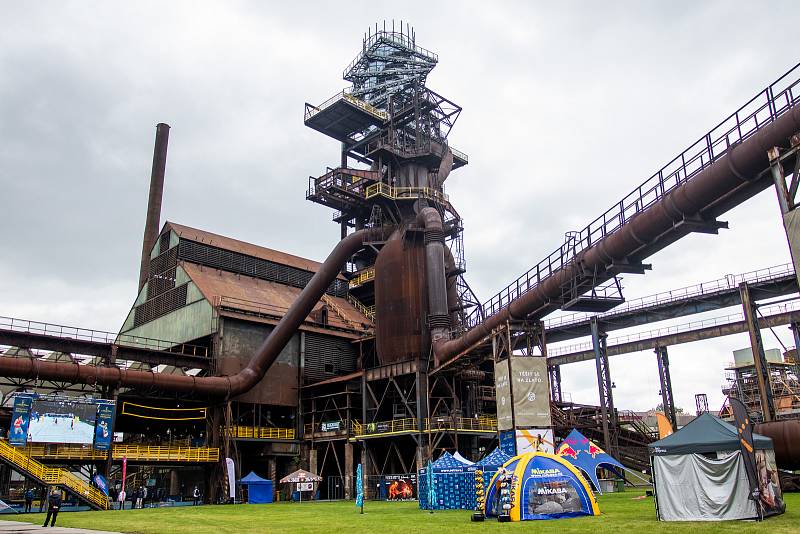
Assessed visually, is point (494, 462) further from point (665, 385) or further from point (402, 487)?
point (665, 385)

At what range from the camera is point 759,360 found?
122 feet

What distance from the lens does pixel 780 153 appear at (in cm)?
2048

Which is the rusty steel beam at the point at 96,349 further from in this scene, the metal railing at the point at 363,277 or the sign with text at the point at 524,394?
the sign with text at the point at 524,394

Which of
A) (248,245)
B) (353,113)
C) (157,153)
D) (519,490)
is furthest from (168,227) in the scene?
(519,490)

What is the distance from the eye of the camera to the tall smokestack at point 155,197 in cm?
6275

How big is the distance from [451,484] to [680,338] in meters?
33.8

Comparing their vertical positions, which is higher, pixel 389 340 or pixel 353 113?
pixel 353 113

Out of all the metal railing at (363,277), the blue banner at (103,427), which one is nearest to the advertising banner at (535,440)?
the blue banner at (103,427)

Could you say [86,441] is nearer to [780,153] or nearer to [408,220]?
[408,220]

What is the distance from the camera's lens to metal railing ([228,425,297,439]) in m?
46.2

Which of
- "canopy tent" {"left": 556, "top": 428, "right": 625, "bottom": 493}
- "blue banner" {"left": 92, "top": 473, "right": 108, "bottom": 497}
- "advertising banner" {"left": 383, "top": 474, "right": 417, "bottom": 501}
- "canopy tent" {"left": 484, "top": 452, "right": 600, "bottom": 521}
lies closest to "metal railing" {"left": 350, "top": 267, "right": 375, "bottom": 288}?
"advertising banner" {"left": 383, "top": 474, "right": 417, "bottom": 501}

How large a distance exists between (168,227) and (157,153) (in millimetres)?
14261

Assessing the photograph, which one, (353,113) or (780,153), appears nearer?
(780,153)

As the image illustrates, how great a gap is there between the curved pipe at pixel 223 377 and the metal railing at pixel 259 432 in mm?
2678
